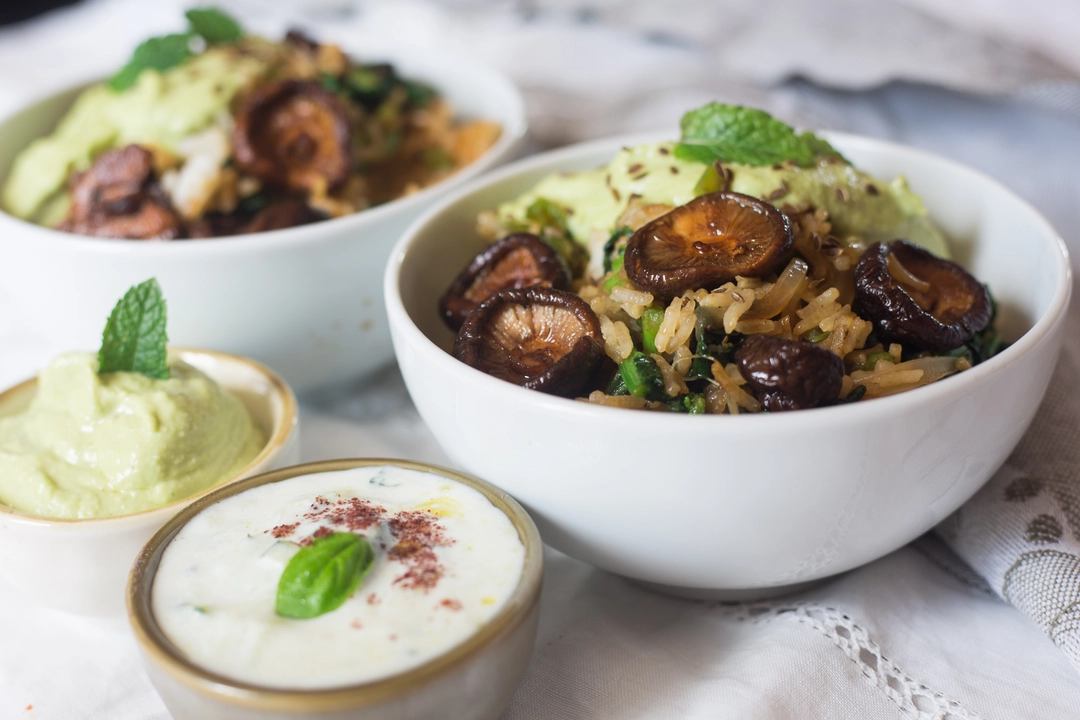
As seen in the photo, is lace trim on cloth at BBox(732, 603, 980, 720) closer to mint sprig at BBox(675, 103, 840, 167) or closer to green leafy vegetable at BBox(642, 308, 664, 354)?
green leafy vegetable at BBox(642, 308, 664, 354)

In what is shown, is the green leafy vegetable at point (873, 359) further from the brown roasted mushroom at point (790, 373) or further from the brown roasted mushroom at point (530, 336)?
the brown roasted mushroom at point (530, 336)

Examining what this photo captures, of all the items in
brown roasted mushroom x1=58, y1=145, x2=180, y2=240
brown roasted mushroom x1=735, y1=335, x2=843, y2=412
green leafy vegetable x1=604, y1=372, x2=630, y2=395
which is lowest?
brown roasted mushroom x1=58, y1=145, x2=180, y2=240

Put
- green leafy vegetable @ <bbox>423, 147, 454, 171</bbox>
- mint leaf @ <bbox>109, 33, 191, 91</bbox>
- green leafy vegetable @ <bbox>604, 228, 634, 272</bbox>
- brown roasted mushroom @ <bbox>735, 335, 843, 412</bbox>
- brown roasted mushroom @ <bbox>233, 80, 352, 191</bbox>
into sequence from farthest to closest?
green leafy vegetable @ <bbox>423, 147, 454, 171</bbox>
mint leaf @ <bbox>109, 33, 191, 91</bbox>
brown roasted mushroom @ <bbox>233, 80, 352, 191</bbox>
green leafy vegetable @ <bbox>604, 228, 634, 272</bbox>
brown roasted mushroom @ <bbox>735, 335, 843, 412</bbox>

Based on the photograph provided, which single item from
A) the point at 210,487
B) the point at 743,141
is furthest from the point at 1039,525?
the point at 210,487

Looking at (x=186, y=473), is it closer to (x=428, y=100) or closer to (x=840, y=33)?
Result: (x=428, y=100)

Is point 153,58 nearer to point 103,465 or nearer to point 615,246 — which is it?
point 103,465

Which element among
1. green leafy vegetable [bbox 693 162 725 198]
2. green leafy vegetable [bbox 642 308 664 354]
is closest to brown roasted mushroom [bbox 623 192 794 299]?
green leafy vegetable [bbox 642 308 664 354]

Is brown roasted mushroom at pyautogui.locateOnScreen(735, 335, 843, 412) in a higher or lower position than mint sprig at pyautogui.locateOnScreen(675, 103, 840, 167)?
lower

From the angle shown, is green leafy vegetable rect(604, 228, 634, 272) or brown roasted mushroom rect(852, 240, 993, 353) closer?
brown roasted mushroom rect(852, 240, 993, 353)

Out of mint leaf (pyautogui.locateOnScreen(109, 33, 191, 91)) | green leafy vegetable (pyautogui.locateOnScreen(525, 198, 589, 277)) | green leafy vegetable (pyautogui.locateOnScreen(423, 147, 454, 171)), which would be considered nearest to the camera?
green leafy vegetable (pyautogui.locateOnScreen(525, 198, 589, 277))
